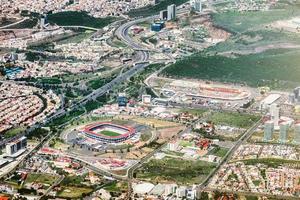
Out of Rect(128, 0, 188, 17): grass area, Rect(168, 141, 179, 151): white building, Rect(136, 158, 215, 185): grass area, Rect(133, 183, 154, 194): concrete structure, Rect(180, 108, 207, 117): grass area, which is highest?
Rect(128, 0, 188, 17): grass area

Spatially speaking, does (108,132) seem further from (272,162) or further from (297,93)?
(297,93)

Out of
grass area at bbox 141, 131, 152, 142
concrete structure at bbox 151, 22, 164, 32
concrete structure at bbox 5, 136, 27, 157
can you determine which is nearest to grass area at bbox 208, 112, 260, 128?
grass area at bbox 141, 131, 152, 142

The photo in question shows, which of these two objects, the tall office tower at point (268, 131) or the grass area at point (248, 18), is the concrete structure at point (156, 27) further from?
the tall office tower at point (268, 131)

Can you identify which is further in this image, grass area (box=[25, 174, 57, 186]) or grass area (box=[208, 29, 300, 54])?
grass area (box=[208, 29, 300, 54])

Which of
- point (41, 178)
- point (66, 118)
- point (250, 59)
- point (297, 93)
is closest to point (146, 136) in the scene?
point (66, 118)

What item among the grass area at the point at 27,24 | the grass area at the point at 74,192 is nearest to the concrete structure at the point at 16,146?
the grass area at the point at 74,192

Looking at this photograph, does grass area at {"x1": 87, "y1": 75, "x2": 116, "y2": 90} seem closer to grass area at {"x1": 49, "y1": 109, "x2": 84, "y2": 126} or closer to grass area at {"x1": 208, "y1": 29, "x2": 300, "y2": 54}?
grass area at {"x1": 49, "y1": 109, "x2": 84, "y2": 126}
